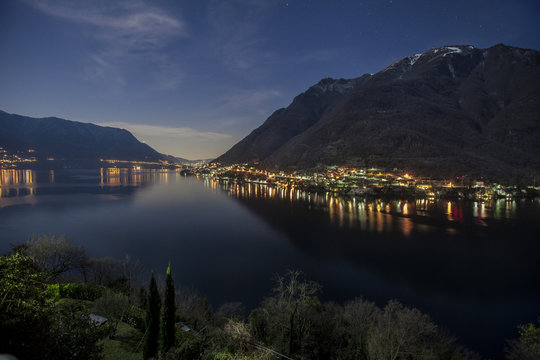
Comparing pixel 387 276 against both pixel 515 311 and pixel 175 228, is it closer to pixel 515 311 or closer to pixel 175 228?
pixel 515 311

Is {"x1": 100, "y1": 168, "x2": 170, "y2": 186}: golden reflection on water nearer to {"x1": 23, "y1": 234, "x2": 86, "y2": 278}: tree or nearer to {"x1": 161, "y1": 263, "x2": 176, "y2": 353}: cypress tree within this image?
{"x1": 23, "y1": 234, "x2": 86, "y2": 278}: tree

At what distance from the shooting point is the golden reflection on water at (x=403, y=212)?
123 ft

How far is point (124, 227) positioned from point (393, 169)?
3036 inches

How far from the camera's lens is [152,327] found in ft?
28.2

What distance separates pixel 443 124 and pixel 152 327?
135 m

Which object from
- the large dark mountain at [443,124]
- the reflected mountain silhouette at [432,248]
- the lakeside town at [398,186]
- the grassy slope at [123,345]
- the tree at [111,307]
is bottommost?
the reflected mountain silhouette at [432,248]

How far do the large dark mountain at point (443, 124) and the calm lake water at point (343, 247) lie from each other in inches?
1511

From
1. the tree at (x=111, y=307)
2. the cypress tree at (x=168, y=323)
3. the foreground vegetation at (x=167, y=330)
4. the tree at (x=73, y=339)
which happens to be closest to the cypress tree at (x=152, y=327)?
the foreground vegetation at (x=167, y=330)

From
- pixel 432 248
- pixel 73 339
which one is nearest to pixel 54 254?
pixel 73 339

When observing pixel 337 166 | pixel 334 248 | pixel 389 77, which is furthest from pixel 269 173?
pixel 389 77

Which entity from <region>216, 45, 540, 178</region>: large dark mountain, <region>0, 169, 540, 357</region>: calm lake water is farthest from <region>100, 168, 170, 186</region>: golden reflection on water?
<region>216, 45, 540, 178</region>: large dark mountain

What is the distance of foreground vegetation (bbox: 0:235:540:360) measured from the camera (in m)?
3.78

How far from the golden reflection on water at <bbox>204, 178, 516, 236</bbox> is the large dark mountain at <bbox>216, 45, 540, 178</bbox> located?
89.5 feet

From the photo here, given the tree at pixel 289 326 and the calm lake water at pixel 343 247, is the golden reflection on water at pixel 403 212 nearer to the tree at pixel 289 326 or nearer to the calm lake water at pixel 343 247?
the calm lake water at pixel 343 247
